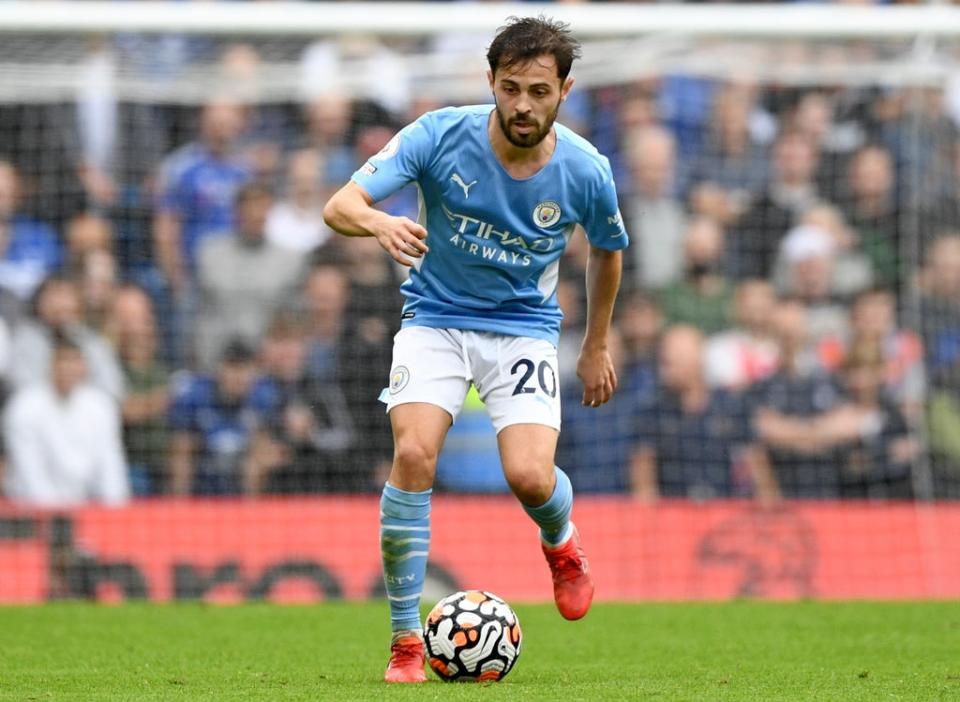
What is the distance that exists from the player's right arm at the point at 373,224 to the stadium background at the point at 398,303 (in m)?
5.36

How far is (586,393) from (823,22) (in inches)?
208

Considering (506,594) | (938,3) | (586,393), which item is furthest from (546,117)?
(938,3)

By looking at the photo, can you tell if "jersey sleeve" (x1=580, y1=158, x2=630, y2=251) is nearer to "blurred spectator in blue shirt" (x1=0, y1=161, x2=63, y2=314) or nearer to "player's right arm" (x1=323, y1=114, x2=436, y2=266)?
"player's right arm" (x1=323, y1=114, x2=436, y2=266)

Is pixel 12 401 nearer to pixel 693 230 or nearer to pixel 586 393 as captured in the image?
pixel 693 230

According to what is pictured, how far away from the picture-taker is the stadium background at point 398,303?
1088cm

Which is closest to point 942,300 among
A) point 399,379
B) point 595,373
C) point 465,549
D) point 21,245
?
point 465,549

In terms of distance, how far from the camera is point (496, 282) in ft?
20.7

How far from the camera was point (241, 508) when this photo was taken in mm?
10852

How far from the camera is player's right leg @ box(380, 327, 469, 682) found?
19.4ft

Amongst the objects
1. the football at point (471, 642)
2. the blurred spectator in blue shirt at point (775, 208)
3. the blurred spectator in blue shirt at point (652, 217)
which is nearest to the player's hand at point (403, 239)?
the football at point (471, 642)

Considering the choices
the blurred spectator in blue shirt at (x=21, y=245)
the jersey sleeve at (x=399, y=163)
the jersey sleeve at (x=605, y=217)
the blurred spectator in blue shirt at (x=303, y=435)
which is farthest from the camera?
the blurred spectator in blue shirt at (x=21, y=245)

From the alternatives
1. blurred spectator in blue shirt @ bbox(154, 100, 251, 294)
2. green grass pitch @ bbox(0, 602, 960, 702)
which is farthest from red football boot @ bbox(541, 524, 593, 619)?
blurred spectator in blue shirt @ bbox(154, 100, 251, 294)

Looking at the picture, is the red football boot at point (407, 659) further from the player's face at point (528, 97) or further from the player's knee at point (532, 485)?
the player's face at point (528, 97)

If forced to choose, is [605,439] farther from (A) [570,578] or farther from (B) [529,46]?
(B) [529,46]
